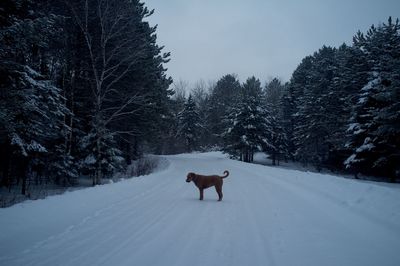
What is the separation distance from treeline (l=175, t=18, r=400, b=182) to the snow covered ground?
14.3 meters

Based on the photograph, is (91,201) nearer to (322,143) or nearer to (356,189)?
(356,189)

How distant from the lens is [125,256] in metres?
4.25

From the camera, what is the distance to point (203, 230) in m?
5.62

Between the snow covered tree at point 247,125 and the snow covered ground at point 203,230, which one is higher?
the snow covered tree at point 247,125

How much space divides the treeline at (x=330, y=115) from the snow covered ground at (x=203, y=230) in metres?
14.3

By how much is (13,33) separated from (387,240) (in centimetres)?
1281

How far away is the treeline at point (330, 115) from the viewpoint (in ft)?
72.0

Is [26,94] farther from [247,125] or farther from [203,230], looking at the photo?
[247,125]

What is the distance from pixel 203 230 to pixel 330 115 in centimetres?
3512

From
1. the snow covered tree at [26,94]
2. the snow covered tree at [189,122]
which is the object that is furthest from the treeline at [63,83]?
the snow covered tree at [189,122]

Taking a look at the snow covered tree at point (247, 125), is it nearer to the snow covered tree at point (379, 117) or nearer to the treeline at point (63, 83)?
the snow covered tree at point (379, 117)

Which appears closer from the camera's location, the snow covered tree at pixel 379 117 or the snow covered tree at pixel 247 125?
the snow covered tree at pixel 379 117

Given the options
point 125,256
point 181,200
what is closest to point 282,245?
point 125,256

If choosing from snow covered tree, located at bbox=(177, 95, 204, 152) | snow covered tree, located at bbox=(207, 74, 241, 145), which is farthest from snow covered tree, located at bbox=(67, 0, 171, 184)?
snow covered tree, located at bbox=(207, 74, 241, 145)
